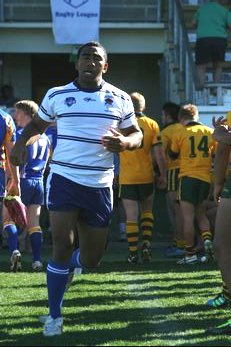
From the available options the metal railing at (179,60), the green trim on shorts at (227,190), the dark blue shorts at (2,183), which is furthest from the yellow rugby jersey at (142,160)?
the green trim on shorts at (227,190)

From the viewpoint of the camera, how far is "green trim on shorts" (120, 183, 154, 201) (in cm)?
1019

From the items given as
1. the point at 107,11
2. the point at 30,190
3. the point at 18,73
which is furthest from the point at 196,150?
the point at 18,73

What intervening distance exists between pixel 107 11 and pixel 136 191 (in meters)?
7.46

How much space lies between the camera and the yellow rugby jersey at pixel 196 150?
32.8 feet

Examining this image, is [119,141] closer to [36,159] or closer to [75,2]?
[36,159]

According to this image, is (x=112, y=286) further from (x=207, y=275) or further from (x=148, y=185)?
(x=148, y=185)

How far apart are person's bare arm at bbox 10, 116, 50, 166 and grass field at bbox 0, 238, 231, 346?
1195mm

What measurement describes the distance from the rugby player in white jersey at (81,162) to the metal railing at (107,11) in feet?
36.6

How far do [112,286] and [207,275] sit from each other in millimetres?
1240

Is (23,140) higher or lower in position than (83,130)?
lower

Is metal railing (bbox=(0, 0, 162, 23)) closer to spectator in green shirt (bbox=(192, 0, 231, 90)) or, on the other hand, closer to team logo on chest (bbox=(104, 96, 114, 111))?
spectator in green shirt (bbox=(192, 0, 231, 90))

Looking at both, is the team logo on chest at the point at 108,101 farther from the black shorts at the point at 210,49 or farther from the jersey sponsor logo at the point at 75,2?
the jersey sponsor logo at the point at 75,2

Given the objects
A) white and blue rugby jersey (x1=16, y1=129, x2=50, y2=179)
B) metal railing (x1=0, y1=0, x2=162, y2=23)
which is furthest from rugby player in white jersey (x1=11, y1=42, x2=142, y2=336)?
metal railing (x1=0, y1=0, x2=162, y2=23)

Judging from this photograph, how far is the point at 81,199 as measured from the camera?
5551 millimetres
